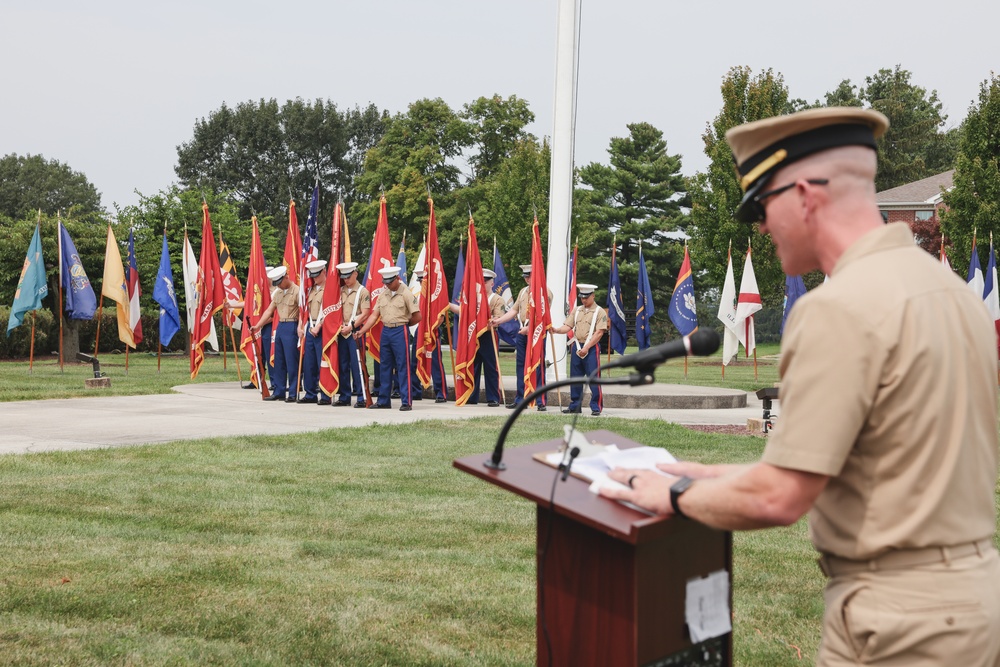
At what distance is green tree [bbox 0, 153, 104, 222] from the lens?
82875 mm

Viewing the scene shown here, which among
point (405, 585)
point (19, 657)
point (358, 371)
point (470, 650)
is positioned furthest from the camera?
point (358, 371)

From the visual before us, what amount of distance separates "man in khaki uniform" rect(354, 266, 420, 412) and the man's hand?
13437mm

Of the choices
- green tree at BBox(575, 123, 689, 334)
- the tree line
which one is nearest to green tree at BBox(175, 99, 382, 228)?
the tree line

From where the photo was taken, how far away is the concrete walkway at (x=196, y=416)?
1146 centimetres

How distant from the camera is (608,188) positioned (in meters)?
60.5

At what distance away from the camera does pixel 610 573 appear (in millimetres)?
2529

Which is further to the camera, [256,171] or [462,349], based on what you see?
[256,171]

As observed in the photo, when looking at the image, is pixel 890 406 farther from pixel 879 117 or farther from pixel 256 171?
pixel 256 171

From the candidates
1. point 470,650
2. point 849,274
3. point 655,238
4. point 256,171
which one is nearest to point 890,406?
point 849,274

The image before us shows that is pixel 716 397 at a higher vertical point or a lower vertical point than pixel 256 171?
lower

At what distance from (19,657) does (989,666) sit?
3.83 metres

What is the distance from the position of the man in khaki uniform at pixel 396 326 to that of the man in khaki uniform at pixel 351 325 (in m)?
0.33

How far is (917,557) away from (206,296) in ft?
63.6

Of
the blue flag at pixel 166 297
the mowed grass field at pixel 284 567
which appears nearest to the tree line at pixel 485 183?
the blue flag at pixel 166 297
